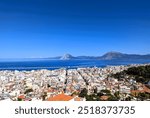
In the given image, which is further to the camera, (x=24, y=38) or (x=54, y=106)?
(x=24, y=38)

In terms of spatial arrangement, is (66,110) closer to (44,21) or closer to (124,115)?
(124,115)

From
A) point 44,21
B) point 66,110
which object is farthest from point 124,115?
point 44,21

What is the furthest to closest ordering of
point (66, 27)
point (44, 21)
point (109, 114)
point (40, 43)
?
1. point (40, 43)
2. point (66, 27)
3. point (44, 21)
4. point (109, 114)

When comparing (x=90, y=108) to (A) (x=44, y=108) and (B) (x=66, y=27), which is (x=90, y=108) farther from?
(B) (x=66, y=27)

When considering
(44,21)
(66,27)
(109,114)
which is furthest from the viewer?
(66,27)

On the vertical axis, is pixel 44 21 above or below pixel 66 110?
above

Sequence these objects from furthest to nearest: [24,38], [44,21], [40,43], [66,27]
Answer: [40,43], [24,38], [66,27], [44,21]

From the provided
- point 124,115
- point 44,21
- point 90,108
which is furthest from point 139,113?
point 44,21

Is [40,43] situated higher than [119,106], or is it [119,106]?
[40,43]

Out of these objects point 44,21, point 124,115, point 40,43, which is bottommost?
point 124,115
